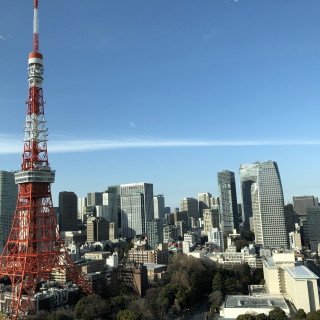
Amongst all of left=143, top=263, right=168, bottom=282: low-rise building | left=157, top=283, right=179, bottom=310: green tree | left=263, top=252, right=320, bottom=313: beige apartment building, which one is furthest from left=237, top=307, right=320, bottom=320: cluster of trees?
left=143, top=263, right=168, bottom=282: low-rise building

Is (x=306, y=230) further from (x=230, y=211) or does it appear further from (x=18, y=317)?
(x=18, y=317)

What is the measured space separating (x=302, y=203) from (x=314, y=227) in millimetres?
64809

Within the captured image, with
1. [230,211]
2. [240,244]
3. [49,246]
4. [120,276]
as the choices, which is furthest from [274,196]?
[49,246]

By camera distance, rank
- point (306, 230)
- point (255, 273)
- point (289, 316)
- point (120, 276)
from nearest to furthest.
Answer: point (289, 316), point (120, 276), point (255, 273), point (306, 230)

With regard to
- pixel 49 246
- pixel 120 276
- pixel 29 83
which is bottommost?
pixel 120 276

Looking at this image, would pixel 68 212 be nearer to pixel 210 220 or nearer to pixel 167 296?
pixel 210 220

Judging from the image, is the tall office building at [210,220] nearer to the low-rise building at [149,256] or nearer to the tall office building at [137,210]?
the tall office building at [137,210]

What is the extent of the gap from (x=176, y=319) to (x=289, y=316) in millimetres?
10545

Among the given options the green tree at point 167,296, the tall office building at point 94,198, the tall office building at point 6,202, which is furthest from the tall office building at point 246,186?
the green tree at point 167,296

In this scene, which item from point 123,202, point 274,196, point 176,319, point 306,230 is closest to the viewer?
point 176,319

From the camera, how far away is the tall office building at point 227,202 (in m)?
105

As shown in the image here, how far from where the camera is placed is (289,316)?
2902cm

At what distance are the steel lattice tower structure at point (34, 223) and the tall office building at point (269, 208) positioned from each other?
57.5 meters

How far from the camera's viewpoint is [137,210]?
116 meters
